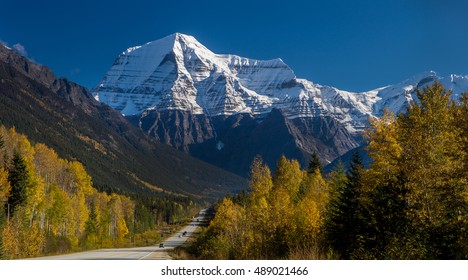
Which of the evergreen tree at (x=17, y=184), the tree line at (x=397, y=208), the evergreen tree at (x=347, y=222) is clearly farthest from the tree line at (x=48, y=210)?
the evergreen tree at (x=347, y=222)

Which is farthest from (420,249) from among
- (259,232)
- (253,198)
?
(253,198)

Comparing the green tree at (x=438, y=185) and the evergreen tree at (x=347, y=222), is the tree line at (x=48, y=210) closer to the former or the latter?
the evergreen tree at (x=347, y=222)

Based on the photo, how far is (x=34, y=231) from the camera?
5138 cm

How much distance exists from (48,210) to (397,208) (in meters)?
68.9

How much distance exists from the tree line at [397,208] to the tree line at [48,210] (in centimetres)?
1740

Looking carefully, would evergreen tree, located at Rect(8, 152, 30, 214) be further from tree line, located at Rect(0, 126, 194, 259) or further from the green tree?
the green tree

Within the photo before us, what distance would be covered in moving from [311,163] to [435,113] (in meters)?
38.6

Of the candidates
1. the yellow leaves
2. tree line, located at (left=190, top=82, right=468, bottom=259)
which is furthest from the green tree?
the yellow leaves

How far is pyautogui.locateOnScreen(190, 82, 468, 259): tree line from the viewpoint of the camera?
13.6 meters

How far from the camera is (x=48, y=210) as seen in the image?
238ft

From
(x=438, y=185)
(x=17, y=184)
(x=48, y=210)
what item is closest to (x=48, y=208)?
(x=48, y=210)

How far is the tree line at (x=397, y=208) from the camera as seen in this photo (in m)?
13.6

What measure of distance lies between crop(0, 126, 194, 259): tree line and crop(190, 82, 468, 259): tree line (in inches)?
685
